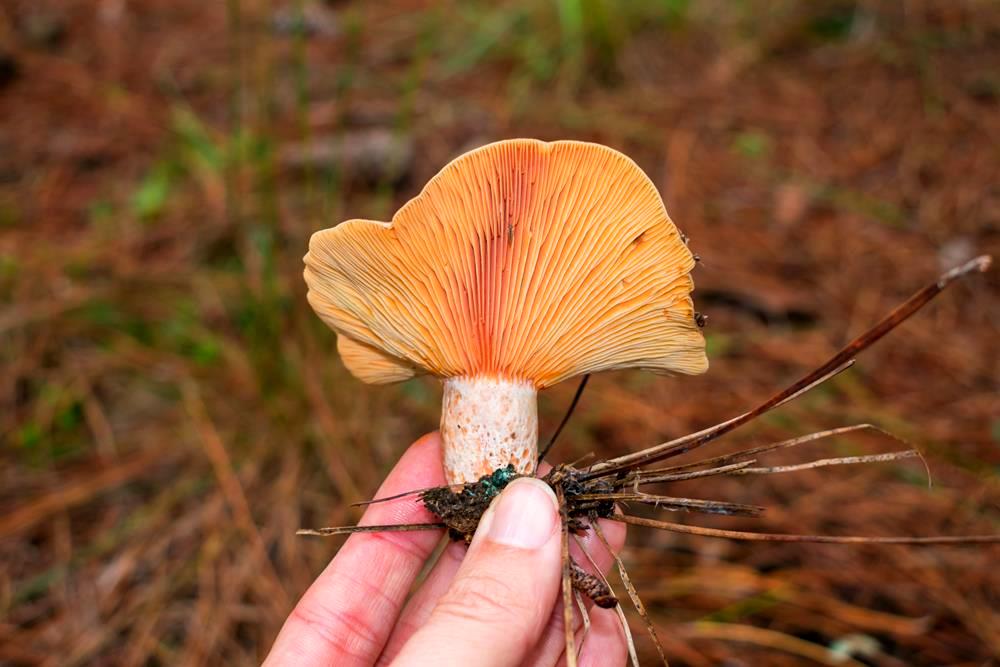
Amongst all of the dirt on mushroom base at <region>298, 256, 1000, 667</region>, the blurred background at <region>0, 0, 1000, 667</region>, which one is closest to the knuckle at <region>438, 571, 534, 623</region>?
the dirt on mushroom base at <region>298, 256, 1000, 667</region>

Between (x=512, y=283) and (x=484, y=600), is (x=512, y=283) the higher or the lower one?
the higher one

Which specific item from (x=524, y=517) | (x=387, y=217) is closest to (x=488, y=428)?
(x=524, y=517)

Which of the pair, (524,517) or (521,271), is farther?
(521,271)

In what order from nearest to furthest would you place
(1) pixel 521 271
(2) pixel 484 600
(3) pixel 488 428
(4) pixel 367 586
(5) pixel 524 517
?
(2) pixel 484 600 < (5) pixel 524 517 < (1) pixel 521 271 < (3) pixel 488 428 < (4) pixel 367 586

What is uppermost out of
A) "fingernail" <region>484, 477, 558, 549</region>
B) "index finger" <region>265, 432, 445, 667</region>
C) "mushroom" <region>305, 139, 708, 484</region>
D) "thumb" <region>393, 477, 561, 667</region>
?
"mushroom" <region>305, 139, 708, 484</region>

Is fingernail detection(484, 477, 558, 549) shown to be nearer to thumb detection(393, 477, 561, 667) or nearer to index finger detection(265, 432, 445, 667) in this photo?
thumb detection(393, 477, 561, 667)

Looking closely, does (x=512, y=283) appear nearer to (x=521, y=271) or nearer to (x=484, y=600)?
(x=521, y=271)
